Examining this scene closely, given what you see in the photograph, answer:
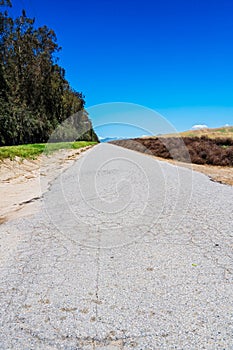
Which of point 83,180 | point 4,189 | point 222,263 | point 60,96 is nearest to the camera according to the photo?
point 222,263

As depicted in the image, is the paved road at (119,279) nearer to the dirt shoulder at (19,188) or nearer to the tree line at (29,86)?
the dirt shoulder at (19,188)

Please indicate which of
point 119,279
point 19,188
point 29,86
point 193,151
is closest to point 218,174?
point 193,151

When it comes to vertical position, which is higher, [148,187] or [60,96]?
[60,96]

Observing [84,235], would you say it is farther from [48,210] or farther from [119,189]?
[119,189]

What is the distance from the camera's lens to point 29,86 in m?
28.7

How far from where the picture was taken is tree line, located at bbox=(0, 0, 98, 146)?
20.6 meters

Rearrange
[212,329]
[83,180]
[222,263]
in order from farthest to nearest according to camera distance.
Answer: [83,180] < [222,263] < [212,329]

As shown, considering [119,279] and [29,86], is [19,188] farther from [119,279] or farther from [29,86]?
[29,86]

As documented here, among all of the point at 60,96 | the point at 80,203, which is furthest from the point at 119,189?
the point at 60,96

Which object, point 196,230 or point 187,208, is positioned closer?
point 196,230

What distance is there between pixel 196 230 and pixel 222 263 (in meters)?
0.92

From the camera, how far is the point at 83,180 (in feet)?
26.2

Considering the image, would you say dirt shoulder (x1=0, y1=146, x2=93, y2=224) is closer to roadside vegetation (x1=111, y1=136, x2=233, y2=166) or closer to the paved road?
the paved road

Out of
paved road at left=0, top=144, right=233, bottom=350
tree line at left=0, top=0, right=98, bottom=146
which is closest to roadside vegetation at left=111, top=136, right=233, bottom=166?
tree line at left=0, top=0, right=98, bottom=146
